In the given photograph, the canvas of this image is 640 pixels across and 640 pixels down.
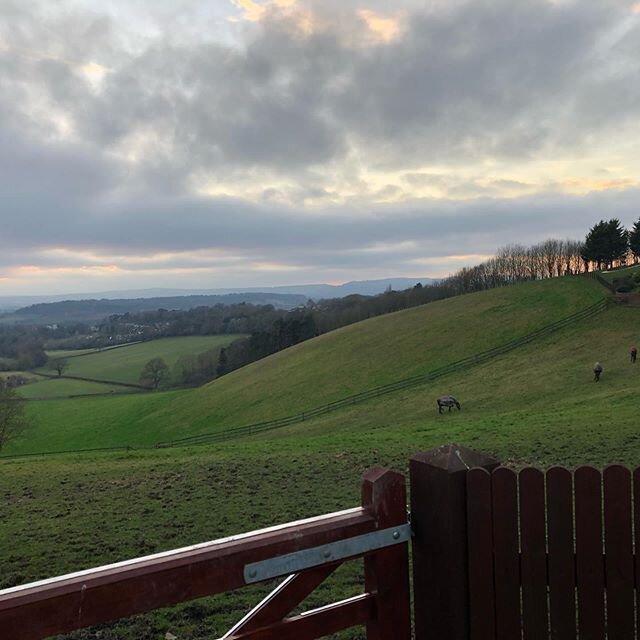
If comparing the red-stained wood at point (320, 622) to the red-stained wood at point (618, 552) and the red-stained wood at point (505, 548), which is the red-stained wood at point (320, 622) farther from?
the red-stained wood at point (618, 552)

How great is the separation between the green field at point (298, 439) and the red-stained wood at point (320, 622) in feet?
11.9

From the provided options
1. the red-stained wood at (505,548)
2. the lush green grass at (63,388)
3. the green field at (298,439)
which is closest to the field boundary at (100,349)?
the lush green grass at (63,388)

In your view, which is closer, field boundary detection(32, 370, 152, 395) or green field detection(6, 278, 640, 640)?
green field detection(6, 278, 640, 640)

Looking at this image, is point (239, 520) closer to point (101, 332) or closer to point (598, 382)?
point (598, 382)

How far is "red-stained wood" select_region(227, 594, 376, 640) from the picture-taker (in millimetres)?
2471

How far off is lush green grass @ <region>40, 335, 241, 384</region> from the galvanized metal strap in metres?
77.1

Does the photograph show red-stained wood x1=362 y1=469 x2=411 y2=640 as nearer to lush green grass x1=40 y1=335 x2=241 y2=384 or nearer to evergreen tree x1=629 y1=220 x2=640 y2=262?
lush green grass x1=40 y1=335 x2=241 y2=384

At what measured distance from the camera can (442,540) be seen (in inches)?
110

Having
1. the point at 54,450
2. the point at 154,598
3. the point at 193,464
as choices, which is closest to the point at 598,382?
the point at 193,464

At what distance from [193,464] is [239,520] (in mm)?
6549

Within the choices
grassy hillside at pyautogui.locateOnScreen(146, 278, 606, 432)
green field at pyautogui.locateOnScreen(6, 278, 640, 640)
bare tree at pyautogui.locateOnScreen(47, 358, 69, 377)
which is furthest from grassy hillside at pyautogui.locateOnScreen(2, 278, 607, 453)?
bare tree at pyautogui.locateOnScreen(47, 358, 69, 377)

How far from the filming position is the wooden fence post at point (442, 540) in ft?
9.18

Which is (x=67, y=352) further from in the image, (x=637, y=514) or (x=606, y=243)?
(x=637, y=514)

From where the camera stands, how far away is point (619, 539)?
2941mm
